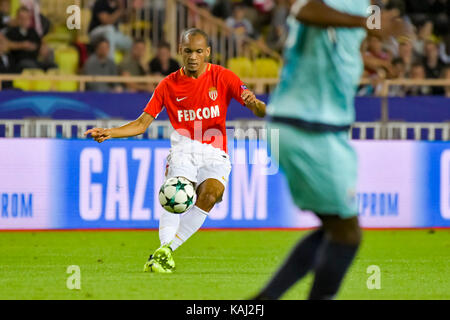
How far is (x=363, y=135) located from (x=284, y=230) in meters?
1.96

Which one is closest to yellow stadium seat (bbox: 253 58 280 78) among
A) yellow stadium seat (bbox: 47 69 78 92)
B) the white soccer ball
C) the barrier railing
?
yellow stadium seat (bbox: 47 69 78 92)

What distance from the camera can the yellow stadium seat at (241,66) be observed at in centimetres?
1805

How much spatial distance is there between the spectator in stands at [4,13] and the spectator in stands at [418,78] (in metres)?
6.93

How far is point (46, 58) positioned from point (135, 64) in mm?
1472

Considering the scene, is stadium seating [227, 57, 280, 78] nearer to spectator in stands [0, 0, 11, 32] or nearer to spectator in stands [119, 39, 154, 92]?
spectator in stands [119, 39, 154, 92]

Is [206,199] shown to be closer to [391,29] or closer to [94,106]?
[391,29]

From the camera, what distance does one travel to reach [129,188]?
13.0m

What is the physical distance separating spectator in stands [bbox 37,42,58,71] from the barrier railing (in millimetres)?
3258

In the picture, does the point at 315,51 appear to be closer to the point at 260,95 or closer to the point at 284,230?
the point at 284,230

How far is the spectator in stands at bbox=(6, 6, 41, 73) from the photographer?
54.3 ft

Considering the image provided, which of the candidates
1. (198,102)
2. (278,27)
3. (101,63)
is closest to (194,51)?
(198,102)

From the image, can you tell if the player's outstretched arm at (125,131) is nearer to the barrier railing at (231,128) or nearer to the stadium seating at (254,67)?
the barrier railing at (231,128)

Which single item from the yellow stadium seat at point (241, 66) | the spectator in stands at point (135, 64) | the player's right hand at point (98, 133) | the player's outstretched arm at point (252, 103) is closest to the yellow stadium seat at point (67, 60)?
the spectator in stands at point (135, 64)
